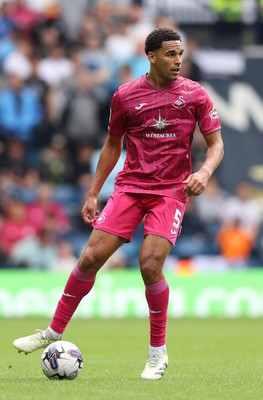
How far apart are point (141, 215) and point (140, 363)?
1.80 m

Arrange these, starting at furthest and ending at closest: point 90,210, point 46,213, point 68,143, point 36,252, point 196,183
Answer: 1. point 68,143
2. point 46,213
3. point 36,252
4. point 90,210
5. point 196,183

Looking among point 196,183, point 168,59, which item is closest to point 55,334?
point 196,183

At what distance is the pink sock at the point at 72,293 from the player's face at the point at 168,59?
5.21ft

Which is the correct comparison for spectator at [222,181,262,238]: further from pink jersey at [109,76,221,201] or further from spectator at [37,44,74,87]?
pink jersey at [109,76,221,201]

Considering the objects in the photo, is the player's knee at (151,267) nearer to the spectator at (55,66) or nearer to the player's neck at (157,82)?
the player's neck at (157,82)

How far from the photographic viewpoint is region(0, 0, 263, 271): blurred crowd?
56.3 ft

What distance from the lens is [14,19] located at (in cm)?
1916

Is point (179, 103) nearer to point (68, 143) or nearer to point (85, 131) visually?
point (85, 131)

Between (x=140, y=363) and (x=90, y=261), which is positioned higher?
(x=90, y=261)

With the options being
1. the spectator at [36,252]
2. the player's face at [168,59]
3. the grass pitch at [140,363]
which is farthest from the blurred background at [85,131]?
the player's face at [168,59]

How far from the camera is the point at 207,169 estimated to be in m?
7.61

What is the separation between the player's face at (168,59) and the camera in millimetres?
7805

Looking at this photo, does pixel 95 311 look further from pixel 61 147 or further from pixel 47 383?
pixel 47 383

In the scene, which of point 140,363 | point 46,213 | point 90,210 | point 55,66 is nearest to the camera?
point 90,210
